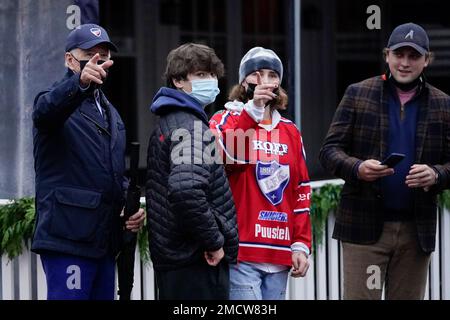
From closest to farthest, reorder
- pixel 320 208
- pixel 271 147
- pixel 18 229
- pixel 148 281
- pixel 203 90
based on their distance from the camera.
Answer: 1. pixel 203 90
2. pixel 271 147
3. pixel 18 229
4. pixel 148 281
5. pixel 320 208

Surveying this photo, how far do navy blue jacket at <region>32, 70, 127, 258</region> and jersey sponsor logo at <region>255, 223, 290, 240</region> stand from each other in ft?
2.34

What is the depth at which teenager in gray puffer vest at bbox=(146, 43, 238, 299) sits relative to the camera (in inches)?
166

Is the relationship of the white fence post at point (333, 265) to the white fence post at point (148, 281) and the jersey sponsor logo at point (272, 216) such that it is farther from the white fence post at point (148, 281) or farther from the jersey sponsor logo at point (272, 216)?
the jersey sponsor logo at point (272, 216)

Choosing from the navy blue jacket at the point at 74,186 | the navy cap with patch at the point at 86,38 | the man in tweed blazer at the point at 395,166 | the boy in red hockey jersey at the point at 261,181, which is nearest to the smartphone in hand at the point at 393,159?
the man in tweed blazer at the point at 395,166

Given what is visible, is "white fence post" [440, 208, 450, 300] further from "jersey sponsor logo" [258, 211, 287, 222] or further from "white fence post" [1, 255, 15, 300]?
"white fence post" [1, 255, 15, 300]

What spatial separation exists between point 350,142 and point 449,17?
6.50m

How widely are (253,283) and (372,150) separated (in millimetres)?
1012

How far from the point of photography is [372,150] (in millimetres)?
5141

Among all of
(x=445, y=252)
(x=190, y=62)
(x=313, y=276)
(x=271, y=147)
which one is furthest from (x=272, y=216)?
(x=445, y=252)

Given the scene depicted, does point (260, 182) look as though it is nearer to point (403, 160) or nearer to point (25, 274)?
point (403, 160)

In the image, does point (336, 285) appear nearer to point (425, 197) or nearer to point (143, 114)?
point (425, 197)

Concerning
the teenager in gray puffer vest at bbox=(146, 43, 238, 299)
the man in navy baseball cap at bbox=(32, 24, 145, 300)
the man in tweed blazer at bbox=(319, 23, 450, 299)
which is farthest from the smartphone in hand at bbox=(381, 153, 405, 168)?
the man in navy baseball cap at bbox=(32, 24, 145, 300)
